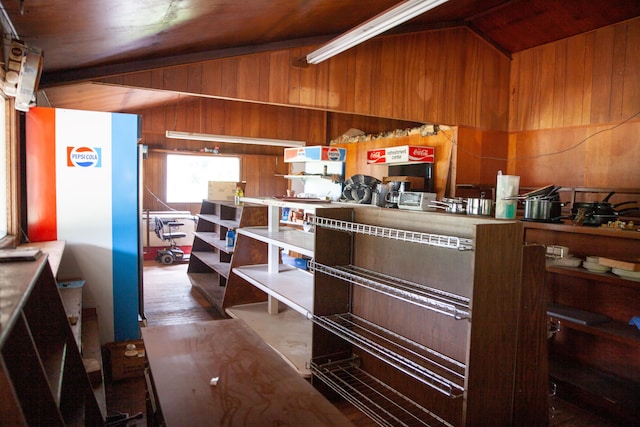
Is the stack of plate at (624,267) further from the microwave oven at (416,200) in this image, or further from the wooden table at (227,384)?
the wooden table at (227,384)

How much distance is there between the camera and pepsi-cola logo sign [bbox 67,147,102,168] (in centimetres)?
314

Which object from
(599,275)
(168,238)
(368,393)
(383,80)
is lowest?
(368,393)

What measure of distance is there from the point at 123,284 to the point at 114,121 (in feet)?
4.12

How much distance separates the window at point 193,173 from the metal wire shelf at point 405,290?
6.97m

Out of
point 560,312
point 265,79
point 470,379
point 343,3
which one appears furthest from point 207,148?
point 470,379

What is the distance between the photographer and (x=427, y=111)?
5.79 m

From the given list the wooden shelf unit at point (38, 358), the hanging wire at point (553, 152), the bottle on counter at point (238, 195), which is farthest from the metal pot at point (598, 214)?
the bottle on counter at point (238, 195)

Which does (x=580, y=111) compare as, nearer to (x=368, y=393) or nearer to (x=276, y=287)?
(x=276, y=287)

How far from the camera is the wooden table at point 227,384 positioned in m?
1.43

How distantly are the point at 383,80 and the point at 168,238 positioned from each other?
15.8 feet

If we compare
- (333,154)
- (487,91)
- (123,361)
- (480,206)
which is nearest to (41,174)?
(123,361)

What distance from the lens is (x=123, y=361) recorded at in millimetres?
3219

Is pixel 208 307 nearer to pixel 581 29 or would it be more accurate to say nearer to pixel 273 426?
pixel 273 426

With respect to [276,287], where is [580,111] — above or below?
above
